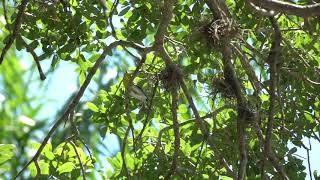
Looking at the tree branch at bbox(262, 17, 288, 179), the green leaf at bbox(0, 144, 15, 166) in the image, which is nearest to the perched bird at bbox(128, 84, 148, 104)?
the tree branch at bbox(262, 17, 288, 179)

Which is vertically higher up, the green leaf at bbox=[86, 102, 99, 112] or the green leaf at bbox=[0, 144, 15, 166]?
the green leaf at bbox=[86, 102, 99, 112]

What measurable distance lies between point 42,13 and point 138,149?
39.8 inches

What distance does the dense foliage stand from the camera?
3510 millimetres

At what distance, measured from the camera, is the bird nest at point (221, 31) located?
10.5ft

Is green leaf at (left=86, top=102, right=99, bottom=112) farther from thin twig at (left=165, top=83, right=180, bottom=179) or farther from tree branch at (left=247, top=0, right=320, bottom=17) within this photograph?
tree branch at (left=247, top=0, right=320, bottom=17)

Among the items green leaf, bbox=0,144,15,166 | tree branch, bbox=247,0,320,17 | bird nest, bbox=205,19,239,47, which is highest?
bird nest, bbox=205,19,239,47

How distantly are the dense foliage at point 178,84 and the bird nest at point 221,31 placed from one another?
0.02 m

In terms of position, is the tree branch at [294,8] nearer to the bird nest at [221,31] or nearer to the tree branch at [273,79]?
the bird nest at [221,31]

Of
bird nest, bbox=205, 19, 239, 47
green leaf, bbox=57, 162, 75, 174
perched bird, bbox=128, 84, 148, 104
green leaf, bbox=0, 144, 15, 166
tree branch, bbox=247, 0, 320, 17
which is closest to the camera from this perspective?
green leaf, bbox=0, 144, 15, 166

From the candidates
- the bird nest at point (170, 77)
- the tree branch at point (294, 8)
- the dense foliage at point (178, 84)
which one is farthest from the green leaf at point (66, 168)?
the tree branch at point (294, 8)

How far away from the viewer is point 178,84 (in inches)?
141

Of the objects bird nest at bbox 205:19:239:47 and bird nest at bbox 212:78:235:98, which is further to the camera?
bird nest at bbox 212:78:235:98

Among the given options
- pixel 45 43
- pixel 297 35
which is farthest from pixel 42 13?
pixel 297 35

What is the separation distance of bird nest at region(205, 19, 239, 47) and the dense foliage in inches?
0.8
